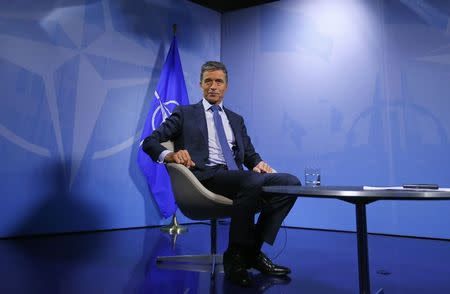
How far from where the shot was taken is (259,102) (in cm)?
496

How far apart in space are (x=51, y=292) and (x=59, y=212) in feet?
6.64

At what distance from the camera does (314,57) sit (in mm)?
4609

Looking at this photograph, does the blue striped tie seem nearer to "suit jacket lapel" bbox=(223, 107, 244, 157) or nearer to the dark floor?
"suit jacket lapel" bbox=(223, 107, 244, 157)

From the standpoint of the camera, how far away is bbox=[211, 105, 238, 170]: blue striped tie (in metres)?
2.45

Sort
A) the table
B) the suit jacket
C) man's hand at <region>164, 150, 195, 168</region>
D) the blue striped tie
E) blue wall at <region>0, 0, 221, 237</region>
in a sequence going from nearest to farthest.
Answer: the table < man's hand at <region>164, 150, 195, 168</region> < the suit jacket < the blue striped tie < blue wall at <region>0, 0, 221, 237</region>

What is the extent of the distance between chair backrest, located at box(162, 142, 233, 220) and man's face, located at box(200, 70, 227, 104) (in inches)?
22.6

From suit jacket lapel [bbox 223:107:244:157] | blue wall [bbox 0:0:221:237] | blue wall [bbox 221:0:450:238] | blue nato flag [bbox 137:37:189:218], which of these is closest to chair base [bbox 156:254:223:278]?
suit jacket lapel [bbox 223:107:244:157]

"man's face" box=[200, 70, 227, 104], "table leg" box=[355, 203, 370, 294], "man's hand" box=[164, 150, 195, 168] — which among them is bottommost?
"table leg" box=[355, 203, 370, 294]

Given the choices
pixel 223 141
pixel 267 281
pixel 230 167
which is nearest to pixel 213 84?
pixel 223 141

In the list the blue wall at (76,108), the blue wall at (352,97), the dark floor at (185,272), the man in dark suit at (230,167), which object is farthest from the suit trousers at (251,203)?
→ the blue wall at (352,97)

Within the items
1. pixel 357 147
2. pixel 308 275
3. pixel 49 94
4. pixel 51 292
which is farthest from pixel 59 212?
pixel 357 147

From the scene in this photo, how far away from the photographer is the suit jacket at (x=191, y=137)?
2340 mm

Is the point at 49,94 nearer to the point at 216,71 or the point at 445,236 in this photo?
the point at 216,71

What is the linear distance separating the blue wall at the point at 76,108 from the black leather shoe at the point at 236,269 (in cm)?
221
